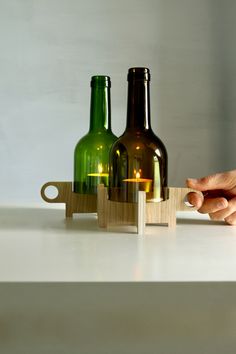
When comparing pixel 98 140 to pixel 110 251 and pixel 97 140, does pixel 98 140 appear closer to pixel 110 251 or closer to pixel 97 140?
pixel 97 140

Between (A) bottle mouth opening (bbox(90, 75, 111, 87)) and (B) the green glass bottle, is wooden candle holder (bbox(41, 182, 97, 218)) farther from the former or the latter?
(A) bottle mouth opening (bbox(90, 75, 111, 87))

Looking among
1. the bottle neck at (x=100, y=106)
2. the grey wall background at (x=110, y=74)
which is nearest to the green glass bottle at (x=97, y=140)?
the bottle neck at (x=100, y=106)

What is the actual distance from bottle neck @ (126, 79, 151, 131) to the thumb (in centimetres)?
11

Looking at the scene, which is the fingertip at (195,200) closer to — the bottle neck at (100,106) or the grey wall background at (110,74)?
the bottle neck at (100,106)

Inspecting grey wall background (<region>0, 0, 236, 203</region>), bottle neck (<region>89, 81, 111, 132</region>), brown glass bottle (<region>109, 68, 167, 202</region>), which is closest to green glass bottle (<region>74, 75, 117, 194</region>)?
bottle neck (<region>89, 81, 111, 132</region>)

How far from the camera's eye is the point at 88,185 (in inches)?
33.5

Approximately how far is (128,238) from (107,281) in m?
0.23

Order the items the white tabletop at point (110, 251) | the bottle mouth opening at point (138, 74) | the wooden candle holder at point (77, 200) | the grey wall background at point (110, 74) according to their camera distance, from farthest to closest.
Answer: the grey wall background at point (110, 74)
the wooden candle holder at point (77, 200)
the bottle mouth opening at point (138, 74)
the white tabletop at point (110, 251)

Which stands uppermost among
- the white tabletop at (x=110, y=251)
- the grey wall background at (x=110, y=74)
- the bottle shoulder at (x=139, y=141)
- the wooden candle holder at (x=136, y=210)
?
the grey wall background at (x=110, y=74)

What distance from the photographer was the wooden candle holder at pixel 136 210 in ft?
2.35

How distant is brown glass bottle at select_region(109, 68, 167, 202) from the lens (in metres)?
0.72

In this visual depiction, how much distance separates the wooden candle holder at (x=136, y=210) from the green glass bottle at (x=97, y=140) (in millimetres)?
143
